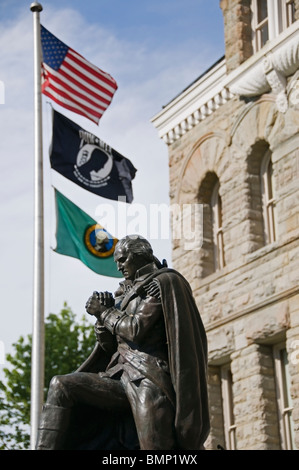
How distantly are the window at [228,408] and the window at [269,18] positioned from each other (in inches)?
270

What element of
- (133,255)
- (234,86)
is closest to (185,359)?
(133,255)

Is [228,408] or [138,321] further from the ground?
[228,408]

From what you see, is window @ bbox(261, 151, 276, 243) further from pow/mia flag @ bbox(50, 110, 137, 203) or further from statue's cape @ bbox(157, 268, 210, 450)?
statue's cape @ bbox(157, 268, 210, 450)

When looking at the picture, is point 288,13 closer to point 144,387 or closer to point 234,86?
point 234,86

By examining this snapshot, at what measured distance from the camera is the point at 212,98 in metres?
24.3

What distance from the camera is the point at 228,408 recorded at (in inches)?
865

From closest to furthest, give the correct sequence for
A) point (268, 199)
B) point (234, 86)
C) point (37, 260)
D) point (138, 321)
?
point (138, 321) → point (37, 260) → point (268, 199) → point (234, 86)

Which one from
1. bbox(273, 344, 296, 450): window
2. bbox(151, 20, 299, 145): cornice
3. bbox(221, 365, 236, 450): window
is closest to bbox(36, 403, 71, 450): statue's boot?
bbox(273, 344, 296, 450): window

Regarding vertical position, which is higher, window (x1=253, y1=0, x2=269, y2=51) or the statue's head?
window (x1=253, y1=0, x2=269, y2=51)

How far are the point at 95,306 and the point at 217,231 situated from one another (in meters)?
15.5

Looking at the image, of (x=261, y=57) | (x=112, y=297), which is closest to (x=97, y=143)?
(x=261, y=57)

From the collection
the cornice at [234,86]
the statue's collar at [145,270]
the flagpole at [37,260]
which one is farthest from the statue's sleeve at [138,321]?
the cornice at [234,86]

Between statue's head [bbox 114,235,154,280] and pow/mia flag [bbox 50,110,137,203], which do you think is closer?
statue's head [bbox 114,235,154,280]

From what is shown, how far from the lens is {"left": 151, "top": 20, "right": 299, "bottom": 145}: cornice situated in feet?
71.6
